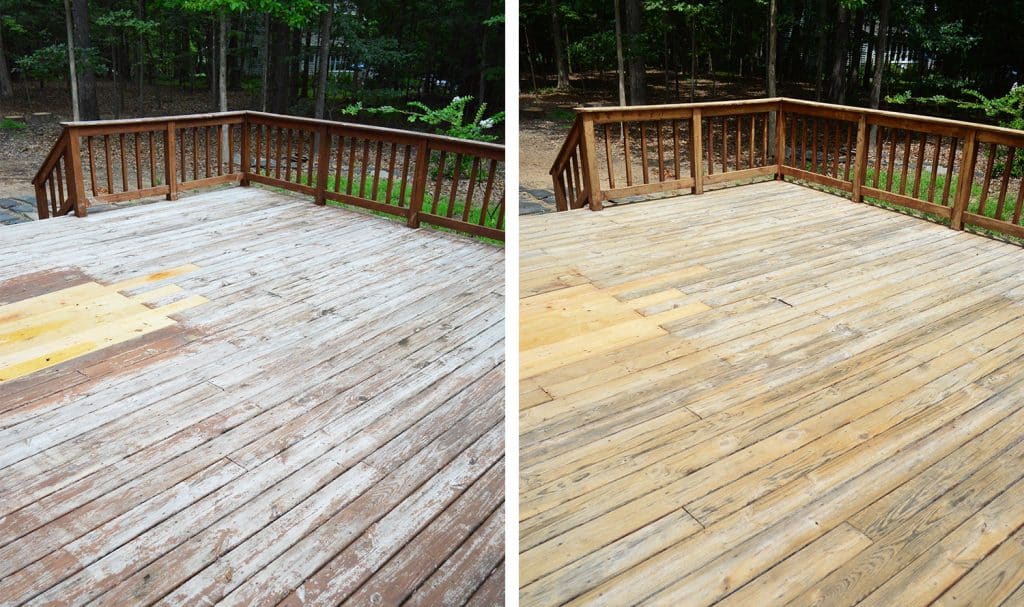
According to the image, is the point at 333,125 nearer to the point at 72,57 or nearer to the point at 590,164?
the point at 590,164

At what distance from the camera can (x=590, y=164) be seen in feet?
13.4

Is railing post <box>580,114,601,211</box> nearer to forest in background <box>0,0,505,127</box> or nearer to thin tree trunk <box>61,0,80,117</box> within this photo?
forest in background <box>0,0,505,127</box>

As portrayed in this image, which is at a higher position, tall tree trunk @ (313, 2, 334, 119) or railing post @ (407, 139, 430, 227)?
tall tree trunk @ (313, 2, 334, 119)

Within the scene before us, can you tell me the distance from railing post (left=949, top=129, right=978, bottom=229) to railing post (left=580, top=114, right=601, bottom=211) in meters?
1.72

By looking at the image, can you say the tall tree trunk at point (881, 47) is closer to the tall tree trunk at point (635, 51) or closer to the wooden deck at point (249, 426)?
the tall tree trunk at point (635, 51)

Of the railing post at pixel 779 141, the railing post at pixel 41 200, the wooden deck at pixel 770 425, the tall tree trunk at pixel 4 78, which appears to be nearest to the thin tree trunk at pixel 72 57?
the tall tree trunk at pixel 4 78

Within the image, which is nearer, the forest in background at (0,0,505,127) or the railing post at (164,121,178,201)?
the railing post at (164,121,178,201)

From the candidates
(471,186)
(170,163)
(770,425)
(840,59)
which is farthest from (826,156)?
(840,59)

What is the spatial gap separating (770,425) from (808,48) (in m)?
11.7

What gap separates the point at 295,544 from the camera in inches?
62.2

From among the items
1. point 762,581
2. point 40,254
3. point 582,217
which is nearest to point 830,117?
point 582,217

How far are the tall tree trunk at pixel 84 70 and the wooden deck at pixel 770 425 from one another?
9.13 meters

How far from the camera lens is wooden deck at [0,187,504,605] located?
1503 mm

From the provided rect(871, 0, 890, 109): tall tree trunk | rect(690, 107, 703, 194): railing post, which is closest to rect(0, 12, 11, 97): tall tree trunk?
rect(690, 107, 703, 194): railing post
